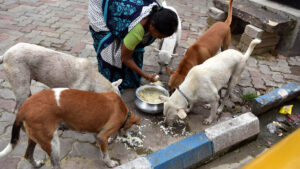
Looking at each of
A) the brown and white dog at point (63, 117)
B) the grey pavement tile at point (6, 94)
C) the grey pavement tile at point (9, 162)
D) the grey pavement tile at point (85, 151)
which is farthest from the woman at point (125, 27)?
the grey pavement tile at point (9, 162)

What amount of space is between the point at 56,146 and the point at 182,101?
1959 millimetres

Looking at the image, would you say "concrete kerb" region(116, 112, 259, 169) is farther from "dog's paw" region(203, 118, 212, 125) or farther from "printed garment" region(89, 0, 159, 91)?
"printed garment" region(89, 0, 159, 91)

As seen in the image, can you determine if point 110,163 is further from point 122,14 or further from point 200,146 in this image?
point 122,14

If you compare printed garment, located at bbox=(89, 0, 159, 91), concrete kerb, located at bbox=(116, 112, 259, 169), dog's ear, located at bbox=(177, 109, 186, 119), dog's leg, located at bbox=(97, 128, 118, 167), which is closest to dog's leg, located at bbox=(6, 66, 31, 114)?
dog's leg, located at bbox=(97, 128, 118, 167)

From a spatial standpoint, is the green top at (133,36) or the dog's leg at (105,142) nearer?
the dog's leg at (105,142)

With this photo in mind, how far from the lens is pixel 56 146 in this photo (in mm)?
2832

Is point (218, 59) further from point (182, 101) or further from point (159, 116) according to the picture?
point (159, 116)

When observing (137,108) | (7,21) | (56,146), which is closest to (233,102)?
(137,108)

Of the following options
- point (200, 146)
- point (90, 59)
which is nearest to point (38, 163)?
point (200, 146)

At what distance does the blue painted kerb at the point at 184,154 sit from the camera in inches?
131

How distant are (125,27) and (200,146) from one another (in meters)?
2.22

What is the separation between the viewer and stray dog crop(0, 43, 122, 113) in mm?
3355

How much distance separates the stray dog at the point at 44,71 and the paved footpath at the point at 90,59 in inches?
31.5

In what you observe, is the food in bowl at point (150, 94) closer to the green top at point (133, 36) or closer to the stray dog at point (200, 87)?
the stray dog at point (200, 87)
